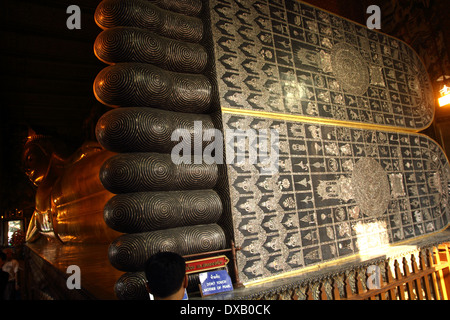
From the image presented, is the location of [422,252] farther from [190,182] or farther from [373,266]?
[190,182]

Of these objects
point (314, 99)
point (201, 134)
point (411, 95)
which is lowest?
point (201, 134)

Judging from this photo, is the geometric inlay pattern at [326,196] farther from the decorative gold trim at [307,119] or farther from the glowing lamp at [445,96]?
the glowing lamp at [445,96]

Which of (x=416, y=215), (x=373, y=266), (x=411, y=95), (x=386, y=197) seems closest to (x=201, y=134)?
(x=373, y=266)

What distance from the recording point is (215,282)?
212cm

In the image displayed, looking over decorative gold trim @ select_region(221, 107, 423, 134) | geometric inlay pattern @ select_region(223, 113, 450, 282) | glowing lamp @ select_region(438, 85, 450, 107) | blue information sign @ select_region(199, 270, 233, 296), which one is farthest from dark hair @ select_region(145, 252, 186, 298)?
glowing lamp @ select_region(438, 85, 450, 107)

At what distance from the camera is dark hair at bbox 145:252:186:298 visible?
125 centimetres

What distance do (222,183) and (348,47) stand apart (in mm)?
2914

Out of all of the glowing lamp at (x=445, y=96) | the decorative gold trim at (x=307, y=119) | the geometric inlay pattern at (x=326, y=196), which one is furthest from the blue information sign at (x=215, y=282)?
the glowing lamp at (x=445, y=96)

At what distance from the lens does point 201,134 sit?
8.32 feet

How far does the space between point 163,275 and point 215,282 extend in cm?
97

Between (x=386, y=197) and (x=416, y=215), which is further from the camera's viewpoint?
(x=416, y=215)

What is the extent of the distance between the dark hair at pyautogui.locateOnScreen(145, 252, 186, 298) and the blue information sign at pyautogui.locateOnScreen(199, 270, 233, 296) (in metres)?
0.85

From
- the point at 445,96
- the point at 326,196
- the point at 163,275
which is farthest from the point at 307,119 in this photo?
the point at 445,96

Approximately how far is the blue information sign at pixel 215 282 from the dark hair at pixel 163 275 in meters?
0.85
